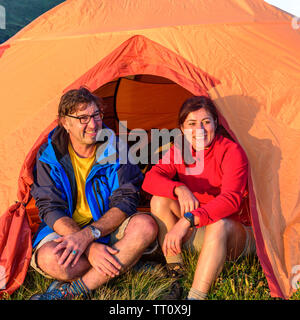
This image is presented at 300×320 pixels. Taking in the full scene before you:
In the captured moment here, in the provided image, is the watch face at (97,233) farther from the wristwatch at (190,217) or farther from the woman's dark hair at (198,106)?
the woman's dark hair at (198,106)

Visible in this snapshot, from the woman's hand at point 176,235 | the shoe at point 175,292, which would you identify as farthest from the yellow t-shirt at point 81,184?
the shoe at point 175,292

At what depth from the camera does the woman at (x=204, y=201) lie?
2475 millimetres

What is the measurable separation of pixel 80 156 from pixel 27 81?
75cm

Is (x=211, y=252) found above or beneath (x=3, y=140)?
beneath

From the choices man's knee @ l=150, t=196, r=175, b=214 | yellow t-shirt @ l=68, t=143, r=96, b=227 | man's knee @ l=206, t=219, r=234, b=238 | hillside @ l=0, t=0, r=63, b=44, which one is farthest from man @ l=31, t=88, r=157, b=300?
hillside @ l=0, t=0, r=63, b=44

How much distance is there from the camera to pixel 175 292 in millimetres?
2580

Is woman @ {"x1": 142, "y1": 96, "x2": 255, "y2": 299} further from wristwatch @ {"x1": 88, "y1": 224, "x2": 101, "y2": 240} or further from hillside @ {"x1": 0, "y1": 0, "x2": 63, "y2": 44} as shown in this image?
hillside @ {"x1": 0, "y1": 0, "x2": 63, "y2": 44}

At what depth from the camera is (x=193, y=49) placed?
3.08 m

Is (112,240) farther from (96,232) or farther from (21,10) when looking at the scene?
(21,10)

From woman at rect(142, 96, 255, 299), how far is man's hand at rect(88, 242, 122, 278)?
0.33 meters

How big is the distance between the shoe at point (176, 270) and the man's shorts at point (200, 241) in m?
0.14

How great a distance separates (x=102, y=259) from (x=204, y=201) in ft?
2.55
